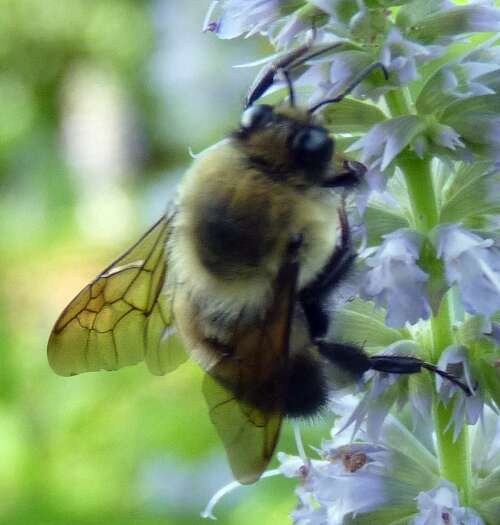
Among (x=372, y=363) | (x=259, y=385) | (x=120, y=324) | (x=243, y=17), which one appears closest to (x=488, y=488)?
(x=372, y=363)

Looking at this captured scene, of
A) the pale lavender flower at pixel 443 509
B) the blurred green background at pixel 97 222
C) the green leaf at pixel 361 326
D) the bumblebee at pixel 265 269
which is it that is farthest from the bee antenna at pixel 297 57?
the blurred green background at pixel 97 222

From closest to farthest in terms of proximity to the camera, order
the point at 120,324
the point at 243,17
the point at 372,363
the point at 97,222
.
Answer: the point at 243,17 < the point at 372,363 < the point at 120,324 < the point at 97,222

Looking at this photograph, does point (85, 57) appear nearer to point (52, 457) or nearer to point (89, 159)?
point (89, 159)

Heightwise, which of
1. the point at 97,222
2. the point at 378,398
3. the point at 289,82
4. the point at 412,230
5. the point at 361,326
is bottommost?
the point at 97,222

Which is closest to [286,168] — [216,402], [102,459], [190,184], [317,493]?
[190,184]

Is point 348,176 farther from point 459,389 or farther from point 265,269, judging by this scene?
point 459,389
